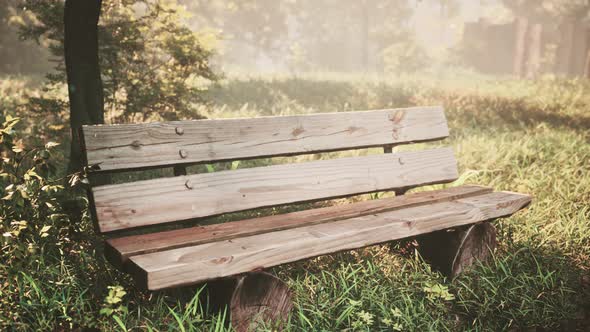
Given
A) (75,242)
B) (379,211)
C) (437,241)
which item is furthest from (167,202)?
(437,241)

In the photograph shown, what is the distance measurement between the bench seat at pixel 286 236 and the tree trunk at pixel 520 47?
23.3 metres

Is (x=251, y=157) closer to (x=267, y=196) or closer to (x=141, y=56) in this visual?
(x=267, y=196)

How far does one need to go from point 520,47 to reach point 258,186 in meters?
24.8

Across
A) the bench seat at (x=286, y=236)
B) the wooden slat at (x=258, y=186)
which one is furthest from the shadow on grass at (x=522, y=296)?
the wooden slat at (x=258, y=186)

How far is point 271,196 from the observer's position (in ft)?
8.12

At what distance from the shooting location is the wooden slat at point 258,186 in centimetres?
204

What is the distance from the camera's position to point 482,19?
27.1 metres

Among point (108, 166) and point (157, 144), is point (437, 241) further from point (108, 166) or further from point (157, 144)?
point (108, 166)

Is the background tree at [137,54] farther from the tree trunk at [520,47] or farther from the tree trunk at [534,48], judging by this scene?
A: the tree trunk at [534,48]

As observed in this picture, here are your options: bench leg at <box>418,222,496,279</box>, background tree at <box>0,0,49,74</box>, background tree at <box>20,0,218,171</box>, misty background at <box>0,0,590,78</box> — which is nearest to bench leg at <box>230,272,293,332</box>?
bench leg at <box>418,222,496,279</box>

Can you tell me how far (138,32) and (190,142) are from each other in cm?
322

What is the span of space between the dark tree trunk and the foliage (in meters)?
1.55

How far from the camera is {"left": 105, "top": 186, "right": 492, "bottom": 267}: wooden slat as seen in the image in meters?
1.88

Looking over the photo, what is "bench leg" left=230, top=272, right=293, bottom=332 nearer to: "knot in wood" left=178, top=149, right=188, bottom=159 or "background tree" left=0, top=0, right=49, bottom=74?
"knot in wood" left=178, top=149, right=188, bottom=159
